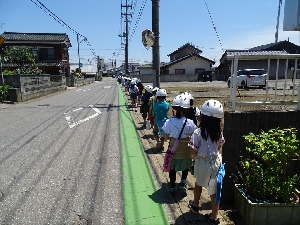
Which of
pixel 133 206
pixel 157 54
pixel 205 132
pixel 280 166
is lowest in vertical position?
pixel 133 206

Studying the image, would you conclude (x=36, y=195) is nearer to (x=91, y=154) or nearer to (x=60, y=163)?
(x=60, y=163)

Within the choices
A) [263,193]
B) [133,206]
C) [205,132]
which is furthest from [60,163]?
[263,193]


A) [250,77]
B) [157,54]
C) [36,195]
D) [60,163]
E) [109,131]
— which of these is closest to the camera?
[36,195]

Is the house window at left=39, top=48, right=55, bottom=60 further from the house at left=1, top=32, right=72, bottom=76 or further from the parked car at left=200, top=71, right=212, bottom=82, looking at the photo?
the parked car at left=200, top=71, right=212, bottom=82

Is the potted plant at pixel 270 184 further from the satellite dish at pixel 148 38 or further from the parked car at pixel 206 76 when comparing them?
the parked car at pixel 206 76

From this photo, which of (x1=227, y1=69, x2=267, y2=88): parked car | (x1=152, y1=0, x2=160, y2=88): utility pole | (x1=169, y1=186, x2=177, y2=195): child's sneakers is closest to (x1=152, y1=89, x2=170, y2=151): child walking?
(x1=169, y1=186, x2=177, y2=195): child's sneakers

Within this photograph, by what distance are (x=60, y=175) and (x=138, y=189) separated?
156 centimetres

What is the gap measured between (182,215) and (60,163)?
9.93ft

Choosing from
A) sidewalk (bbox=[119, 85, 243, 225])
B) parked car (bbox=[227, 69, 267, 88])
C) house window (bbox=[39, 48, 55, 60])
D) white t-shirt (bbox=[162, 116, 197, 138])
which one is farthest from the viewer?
house window (bbox=[39, 48, 55, 60])

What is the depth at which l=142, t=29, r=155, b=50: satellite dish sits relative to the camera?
9.45 metres

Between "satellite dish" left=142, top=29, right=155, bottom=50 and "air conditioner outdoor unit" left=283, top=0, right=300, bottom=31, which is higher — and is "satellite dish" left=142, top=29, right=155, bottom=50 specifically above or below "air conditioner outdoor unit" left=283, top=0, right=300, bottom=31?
above

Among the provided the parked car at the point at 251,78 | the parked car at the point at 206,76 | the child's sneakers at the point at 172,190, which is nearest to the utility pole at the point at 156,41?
the child's sneakers at the point at 172,190

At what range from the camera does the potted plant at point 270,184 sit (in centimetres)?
296

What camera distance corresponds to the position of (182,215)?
11.0 feet
